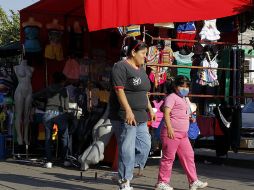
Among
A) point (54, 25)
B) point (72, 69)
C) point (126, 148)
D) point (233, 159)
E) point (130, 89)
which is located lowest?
point (233, 159)

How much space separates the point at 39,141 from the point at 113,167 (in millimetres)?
3214

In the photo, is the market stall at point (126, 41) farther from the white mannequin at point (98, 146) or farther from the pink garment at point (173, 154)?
Result: the pink garment at point (173, 154)

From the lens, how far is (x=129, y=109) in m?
6.59

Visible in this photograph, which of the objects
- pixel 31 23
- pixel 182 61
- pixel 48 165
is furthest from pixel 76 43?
pixel 48 165

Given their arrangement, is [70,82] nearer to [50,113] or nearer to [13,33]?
[50,113]

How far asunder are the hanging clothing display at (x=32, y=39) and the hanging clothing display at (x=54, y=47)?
25cm

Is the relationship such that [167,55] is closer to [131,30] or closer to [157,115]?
[131,30]

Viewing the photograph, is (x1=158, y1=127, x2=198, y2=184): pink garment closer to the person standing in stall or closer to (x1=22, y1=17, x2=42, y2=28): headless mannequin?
the person standing in stall

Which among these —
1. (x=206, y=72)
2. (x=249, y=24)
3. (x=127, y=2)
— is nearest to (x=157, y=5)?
(x=127, y=2)

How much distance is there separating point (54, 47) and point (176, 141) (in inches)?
234

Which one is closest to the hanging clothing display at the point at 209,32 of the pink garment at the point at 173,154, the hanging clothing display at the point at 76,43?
the hanging clothing display at the point at 76,43

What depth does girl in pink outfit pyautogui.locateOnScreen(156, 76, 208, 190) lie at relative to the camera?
24.2 ft

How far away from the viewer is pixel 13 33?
31.6 m

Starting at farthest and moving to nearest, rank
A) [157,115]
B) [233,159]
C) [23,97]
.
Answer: [233,159]
[23,97]
[157,115]
